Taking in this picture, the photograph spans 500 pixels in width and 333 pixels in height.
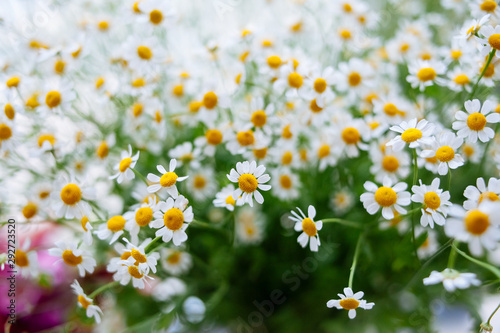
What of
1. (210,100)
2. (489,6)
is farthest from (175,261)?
(489,6)

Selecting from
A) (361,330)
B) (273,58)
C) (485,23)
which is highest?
(485,23)

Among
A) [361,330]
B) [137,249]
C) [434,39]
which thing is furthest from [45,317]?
[434,39]

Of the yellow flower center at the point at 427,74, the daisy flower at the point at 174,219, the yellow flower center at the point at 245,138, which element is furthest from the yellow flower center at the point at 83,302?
the yellow flower center at the point at 427,74

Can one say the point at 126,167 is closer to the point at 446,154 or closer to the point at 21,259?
the point at 21,259

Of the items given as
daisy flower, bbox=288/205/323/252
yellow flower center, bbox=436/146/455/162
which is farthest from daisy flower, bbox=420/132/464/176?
daisy flower, bbox=288/205/323/252

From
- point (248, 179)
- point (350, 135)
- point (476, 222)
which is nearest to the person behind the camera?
point (476, 222)

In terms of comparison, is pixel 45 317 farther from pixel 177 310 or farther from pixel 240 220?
pixel 240 220

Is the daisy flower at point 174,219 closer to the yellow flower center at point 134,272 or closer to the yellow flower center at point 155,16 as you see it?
the yellow flower center at point 134,272
